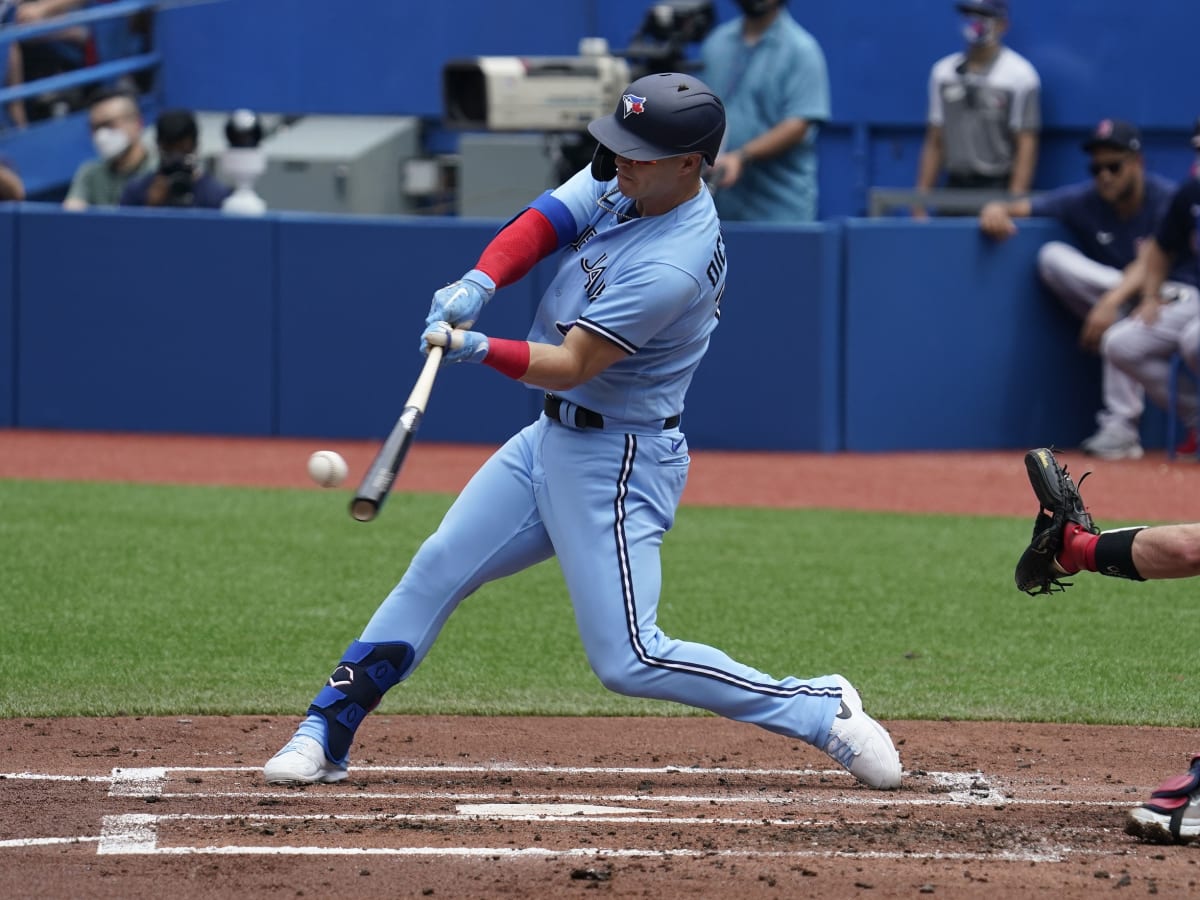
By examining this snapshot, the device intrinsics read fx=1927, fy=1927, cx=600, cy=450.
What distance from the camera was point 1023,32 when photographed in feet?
44.1

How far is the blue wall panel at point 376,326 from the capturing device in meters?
Result: 11.1

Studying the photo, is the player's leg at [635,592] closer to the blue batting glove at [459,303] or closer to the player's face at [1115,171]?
the blue batting glove at [459,303]

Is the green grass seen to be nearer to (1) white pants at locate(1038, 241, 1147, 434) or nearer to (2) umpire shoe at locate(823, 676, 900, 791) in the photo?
(2) umpire shoe at locate(823, 676, 900, 791)

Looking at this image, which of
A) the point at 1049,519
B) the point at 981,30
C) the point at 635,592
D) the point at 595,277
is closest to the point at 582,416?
the point at 595,277

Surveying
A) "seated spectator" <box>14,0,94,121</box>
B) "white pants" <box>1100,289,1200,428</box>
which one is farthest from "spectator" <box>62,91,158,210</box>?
"white pants" <box>1100,289,1200,428</box>

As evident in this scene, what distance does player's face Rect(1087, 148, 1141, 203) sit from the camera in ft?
34.9

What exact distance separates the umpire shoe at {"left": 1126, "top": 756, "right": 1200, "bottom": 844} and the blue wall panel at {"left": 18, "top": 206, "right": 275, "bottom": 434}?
25.6 feet

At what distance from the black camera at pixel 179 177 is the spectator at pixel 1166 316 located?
544cm

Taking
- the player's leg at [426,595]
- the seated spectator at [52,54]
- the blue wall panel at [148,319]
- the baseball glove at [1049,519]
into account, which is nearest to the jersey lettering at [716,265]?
the player's leg at [426,595]

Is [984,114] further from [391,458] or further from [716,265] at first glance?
[391,458]

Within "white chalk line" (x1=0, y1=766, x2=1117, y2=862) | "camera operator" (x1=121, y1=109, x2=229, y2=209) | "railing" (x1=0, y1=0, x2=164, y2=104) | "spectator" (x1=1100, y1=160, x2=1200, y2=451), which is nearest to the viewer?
"white chalk line" (x1=0, y1=766, x2=1117, y2=862)

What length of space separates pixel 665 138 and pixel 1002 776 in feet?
6.25

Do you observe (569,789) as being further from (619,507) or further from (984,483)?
(984,483)

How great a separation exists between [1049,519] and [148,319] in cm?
769
